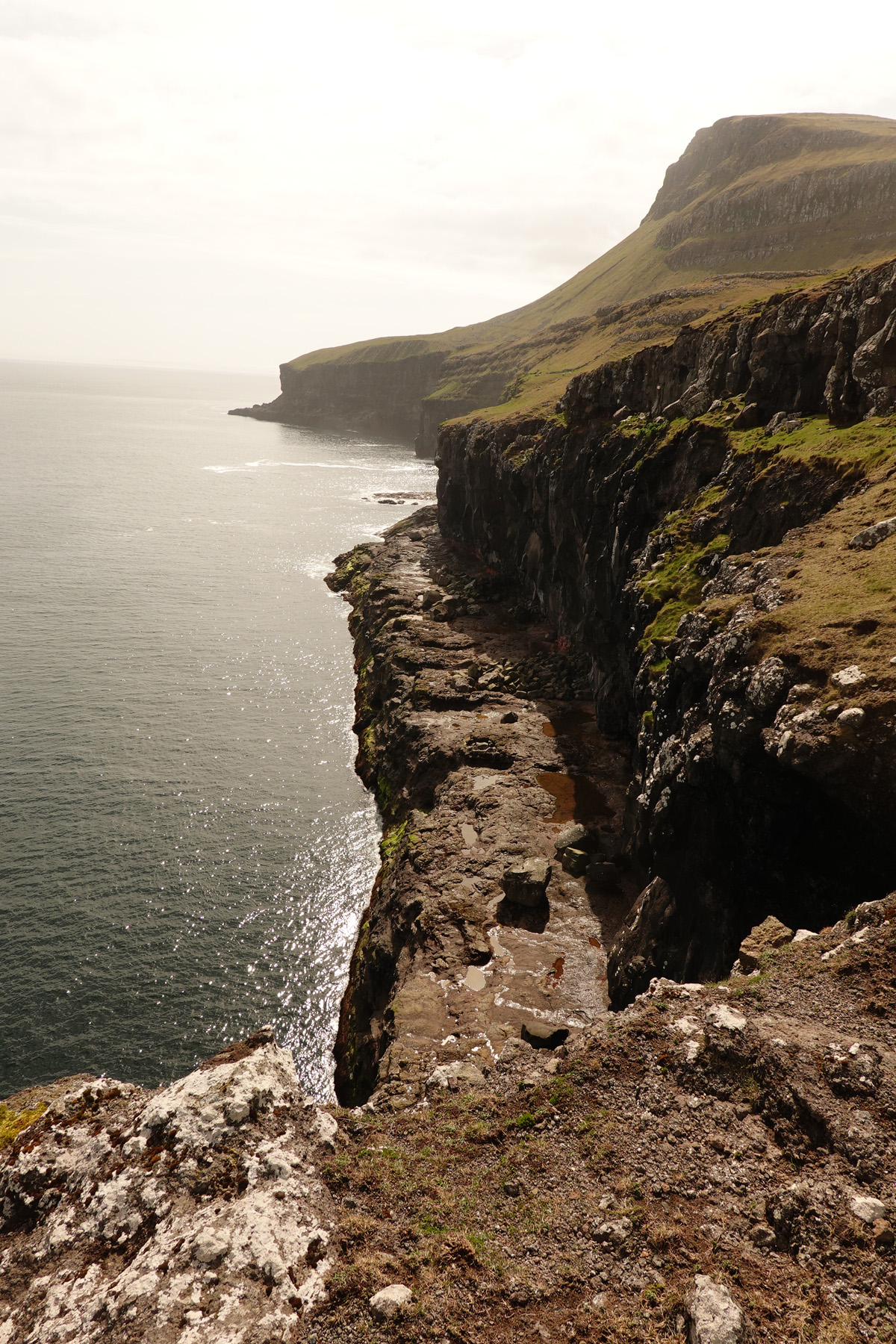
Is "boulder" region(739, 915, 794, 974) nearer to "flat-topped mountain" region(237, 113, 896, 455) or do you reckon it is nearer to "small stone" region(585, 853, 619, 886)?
"small stone" region(585, 853, 619, 886)

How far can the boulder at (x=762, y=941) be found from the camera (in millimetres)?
17375

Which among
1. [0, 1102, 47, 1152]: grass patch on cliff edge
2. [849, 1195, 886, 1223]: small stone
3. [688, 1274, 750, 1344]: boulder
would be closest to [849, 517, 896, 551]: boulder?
[849, 1195, 886, 1223]: small stone

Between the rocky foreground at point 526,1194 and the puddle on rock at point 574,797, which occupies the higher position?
the rocky foreground at point 526,1194

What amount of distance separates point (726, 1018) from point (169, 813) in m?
41.1

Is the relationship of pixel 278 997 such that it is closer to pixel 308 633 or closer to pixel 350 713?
pixel 350 713

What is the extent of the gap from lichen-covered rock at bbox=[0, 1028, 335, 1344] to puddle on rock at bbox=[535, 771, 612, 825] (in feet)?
94.4

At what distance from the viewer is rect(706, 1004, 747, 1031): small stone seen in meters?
14.4

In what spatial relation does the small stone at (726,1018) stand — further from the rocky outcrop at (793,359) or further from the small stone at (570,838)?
the rocky outcrop at (793,359)

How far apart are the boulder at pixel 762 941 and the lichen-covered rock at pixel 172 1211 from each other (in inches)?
437

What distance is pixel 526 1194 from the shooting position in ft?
42.5

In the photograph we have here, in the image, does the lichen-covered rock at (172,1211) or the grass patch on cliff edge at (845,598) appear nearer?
the lichen-covered rock at (172,1211)

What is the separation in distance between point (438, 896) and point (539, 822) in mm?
8758

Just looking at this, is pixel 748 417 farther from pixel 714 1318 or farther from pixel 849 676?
pixel 714 1318

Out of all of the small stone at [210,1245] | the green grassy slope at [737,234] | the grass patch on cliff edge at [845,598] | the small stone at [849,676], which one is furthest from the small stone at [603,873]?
the green grassy slope at [737,234]
